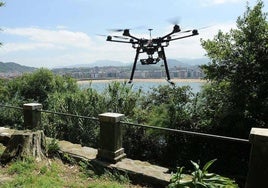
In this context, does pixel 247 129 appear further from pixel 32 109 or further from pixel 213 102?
pixel 32 109

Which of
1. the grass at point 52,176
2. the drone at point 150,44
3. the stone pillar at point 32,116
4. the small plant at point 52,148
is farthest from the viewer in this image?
the drone at point 150,44

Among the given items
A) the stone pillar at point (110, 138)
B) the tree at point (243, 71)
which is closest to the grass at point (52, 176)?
the stone pillar at point (110, 138)

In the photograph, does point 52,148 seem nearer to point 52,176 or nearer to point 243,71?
point 52,176

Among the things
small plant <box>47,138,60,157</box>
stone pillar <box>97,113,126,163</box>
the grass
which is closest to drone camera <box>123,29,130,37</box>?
small plant <box>47,138,60,157</box>

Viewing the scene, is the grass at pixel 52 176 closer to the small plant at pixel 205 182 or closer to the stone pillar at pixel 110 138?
the stone pillar at pixel 110 138

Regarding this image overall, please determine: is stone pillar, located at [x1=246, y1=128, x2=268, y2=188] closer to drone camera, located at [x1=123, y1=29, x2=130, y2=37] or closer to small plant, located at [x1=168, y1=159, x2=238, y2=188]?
small plant, located at [x1=168, y1=159, x2=238, y2=188]

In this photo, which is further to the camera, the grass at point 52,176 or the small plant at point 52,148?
the small plant at point 52,148
